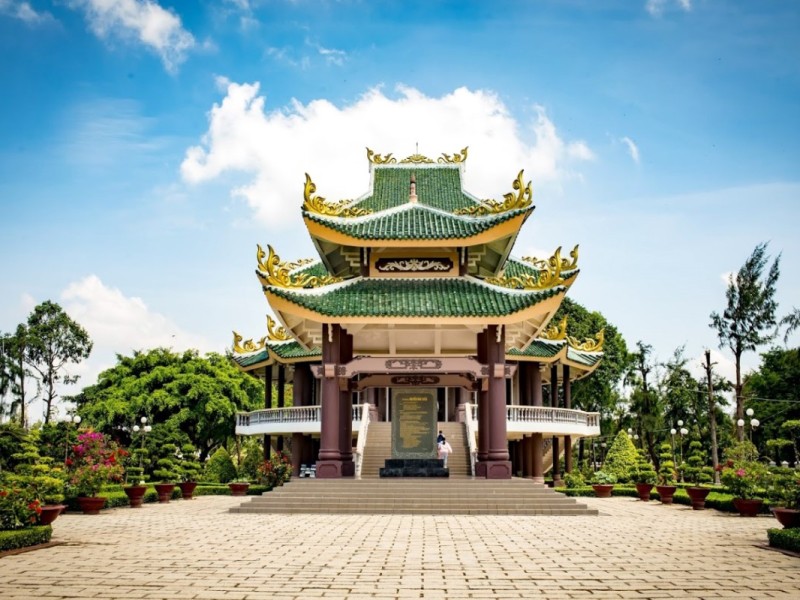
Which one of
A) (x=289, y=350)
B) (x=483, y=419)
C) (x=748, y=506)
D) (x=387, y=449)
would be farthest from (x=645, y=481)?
(x=289, y=350)

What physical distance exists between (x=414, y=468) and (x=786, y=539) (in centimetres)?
1250

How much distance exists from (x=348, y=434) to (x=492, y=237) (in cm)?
815

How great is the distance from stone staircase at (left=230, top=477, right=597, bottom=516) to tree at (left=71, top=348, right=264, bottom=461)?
26.6 metres

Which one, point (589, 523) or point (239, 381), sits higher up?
point (239, 381)

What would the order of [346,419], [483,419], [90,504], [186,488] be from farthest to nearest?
[186,488], [346,419], [483,419], [90,504]

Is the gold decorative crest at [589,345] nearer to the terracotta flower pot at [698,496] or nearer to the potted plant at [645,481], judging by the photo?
the potted plant at [645,481]

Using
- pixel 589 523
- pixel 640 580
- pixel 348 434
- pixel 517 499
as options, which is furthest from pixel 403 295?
pixel 640 580

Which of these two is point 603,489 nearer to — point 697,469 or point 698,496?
point 697,469

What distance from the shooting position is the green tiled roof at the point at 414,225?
23.7 meters

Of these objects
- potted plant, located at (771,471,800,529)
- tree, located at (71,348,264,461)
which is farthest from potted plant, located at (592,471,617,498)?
tree, located at (71,348,264,461)

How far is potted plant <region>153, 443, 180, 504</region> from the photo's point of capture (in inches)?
1081

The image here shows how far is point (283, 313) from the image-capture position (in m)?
23.4

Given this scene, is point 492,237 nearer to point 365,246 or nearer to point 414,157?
point 365,246

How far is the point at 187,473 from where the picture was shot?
101 ft
